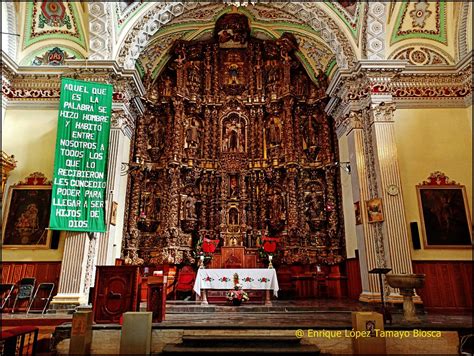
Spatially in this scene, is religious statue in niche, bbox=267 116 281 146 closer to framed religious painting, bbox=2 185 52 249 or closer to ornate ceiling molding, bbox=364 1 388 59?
ornate ceiling molding, bbox=364 1 388 59

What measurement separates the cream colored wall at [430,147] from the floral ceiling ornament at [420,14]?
277 centimetres

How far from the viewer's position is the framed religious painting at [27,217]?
938 centimetres

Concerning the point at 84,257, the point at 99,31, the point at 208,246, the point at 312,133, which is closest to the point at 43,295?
the point at 84,257

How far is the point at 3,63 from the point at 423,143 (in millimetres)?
12081

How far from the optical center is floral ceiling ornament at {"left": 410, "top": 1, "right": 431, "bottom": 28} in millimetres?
10547

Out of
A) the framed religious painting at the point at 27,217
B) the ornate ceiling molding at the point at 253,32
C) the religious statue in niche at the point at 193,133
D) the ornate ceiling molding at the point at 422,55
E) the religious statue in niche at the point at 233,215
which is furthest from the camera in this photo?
the religious statue in niche at the point at 193,133

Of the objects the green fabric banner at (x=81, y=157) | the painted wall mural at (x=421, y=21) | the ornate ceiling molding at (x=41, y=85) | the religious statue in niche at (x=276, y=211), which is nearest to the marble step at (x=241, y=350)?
the green fabric banner at (x=81, y=157)

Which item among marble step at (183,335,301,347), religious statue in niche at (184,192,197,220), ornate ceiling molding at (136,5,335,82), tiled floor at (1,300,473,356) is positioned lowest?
marble step at (183,335,301,347)

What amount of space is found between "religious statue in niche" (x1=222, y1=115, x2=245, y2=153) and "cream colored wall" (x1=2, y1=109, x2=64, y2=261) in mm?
5936

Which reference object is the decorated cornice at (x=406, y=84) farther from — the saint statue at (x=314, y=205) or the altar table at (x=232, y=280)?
the altar table at (x=232, y=280)

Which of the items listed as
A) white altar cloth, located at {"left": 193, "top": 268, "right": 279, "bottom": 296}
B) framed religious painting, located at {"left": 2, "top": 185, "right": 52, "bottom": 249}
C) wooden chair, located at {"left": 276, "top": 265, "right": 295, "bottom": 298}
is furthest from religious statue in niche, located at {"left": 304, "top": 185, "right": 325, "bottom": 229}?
framed religious painting, located at {"left": 2, "top": 185, "right": 52, "bottom": 249}

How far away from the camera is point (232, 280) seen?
30.8ft

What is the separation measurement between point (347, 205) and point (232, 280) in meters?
4.69

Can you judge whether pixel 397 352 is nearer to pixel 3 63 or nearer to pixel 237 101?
pixel 237 101
